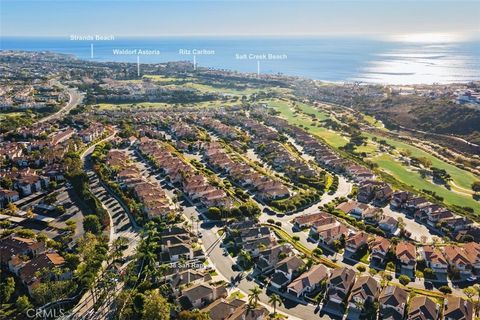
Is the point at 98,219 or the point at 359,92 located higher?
the point at 359,92

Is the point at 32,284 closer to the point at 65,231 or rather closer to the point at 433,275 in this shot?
the point at 65,231

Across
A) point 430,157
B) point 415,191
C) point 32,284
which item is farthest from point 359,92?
point 32,284

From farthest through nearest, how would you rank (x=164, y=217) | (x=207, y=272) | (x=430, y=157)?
(x=430, y=157) → (x=164, y=217) → (x=207, y=272)

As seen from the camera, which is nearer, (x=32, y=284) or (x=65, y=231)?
(x=32, y=284)

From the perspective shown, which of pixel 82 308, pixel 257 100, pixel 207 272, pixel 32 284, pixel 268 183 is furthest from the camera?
pixel 257 100

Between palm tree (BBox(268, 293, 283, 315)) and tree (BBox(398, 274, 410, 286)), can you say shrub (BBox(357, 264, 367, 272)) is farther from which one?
palm tree (BBox(268, 293, 283, 315))

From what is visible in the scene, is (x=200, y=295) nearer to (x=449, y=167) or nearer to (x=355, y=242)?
(x=355, y=242)

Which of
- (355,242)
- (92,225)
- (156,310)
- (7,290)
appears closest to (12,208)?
(92,225)

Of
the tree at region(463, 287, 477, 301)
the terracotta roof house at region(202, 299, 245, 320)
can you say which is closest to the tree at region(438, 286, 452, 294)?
the tree at region(463, 287, 477, 301)
